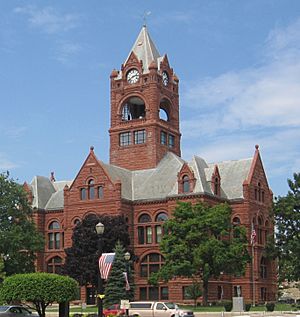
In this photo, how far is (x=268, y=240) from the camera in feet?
287

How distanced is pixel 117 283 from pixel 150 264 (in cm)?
1753

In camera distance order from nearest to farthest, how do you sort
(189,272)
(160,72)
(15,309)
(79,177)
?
1. (15,309)
2. (189,272)
3. (79,177)
4. (160,72)

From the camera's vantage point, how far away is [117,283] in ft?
239

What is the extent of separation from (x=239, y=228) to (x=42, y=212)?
33.8 m

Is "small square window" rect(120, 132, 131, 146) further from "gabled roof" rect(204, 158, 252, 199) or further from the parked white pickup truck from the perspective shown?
the parked white pickup truck

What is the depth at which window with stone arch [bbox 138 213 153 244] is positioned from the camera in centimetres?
9100

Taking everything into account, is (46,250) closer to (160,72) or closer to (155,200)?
(155,200)

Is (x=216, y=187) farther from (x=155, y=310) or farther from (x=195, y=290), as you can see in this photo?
(x=155, y=310)

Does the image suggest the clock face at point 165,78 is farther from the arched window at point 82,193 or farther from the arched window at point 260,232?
the arched window at point 260,232

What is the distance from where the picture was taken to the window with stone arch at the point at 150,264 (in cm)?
8938

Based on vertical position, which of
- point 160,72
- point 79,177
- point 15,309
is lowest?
point 15,309

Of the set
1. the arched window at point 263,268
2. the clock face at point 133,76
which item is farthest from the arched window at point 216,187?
the clock face at point 133,76

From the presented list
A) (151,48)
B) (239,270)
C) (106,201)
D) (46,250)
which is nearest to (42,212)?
(46,250)

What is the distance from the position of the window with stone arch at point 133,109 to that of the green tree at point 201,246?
3092cm
